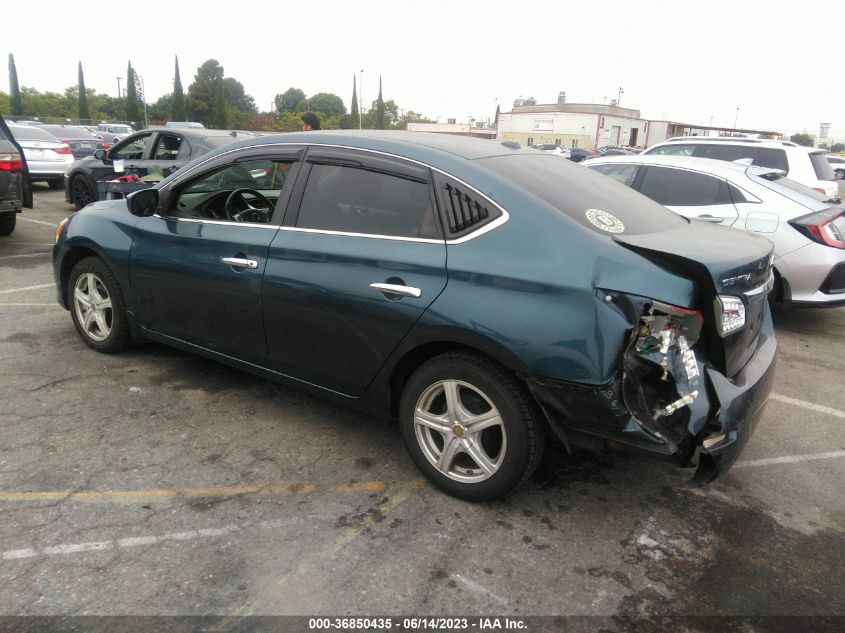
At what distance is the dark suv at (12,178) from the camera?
315 inches

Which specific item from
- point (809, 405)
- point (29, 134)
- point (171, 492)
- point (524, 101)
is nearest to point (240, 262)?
point (171, 492)

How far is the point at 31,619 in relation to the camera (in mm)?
2311

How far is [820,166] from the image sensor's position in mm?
9883

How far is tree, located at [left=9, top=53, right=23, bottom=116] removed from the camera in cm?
7288

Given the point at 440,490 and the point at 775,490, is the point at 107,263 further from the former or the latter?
the point at 775,490

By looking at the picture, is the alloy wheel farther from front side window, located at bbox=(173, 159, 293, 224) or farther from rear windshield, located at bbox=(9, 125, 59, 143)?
rear windshield, located at bbox=(9, 125, 59, 143)

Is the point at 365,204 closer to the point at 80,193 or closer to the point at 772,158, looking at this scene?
the point at 772,158

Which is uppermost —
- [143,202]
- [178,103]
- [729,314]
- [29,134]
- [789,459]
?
[178,103]

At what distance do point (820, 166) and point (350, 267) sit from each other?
9.34 m

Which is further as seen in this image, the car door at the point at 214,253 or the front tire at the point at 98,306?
the front tire at the point at 98,306

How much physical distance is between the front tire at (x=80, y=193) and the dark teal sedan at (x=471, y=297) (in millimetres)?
7630

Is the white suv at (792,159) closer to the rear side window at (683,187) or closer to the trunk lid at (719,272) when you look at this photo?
the rear side window at (683,187)

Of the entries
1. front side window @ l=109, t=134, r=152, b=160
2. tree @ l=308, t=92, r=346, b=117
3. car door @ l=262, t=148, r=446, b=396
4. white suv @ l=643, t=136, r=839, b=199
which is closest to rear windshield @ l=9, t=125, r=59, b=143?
front side window @ l=109, t=134, r=152, b=160

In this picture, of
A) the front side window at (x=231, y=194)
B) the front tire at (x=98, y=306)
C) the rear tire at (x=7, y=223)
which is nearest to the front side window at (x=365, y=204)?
the front side window at (x=231, y=194)
